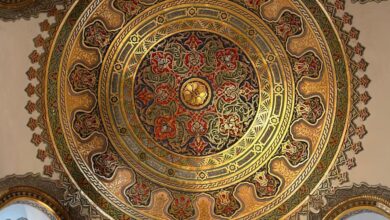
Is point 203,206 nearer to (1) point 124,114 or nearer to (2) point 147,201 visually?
(2) point 147,201

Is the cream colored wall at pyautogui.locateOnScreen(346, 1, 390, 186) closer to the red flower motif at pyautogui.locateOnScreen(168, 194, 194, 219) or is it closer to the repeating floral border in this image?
the red flower motif at pyautogui.locateOnScreen(168, 194, 194, 219)

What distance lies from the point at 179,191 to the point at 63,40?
129 inches

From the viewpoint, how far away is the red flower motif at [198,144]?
1191cm

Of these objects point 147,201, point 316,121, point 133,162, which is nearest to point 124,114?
point 133,162

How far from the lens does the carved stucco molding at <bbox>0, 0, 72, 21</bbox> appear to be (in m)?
9.91

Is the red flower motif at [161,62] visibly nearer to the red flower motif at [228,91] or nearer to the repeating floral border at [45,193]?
the red flower motif at [228,91]

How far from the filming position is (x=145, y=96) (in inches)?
467

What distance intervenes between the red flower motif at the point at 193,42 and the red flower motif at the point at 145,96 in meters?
1.10

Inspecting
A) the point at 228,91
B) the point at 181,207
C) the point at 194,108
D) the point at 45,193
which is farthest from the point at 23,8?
the point at 181,207

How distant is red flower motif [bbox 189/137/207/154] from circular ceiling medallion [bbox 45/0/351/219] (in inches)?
0.7

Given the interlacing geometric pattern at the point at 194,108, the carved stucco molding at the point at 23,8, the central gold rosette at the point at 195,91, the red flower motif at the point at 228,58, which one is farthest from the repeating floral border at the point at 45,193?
the red flower motif at the point at 228,58

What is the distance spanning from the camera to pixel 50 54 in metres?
10.5

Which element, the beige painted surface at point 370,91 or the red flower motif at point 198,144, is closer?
the beige painted surface at point 370,91

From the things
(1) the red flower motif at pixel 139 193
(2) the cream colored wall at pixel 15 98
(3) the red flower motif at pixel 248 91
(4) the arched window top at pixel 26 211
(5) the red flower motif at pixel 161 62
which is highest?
(5) the red flower motif at pixel 161 62
